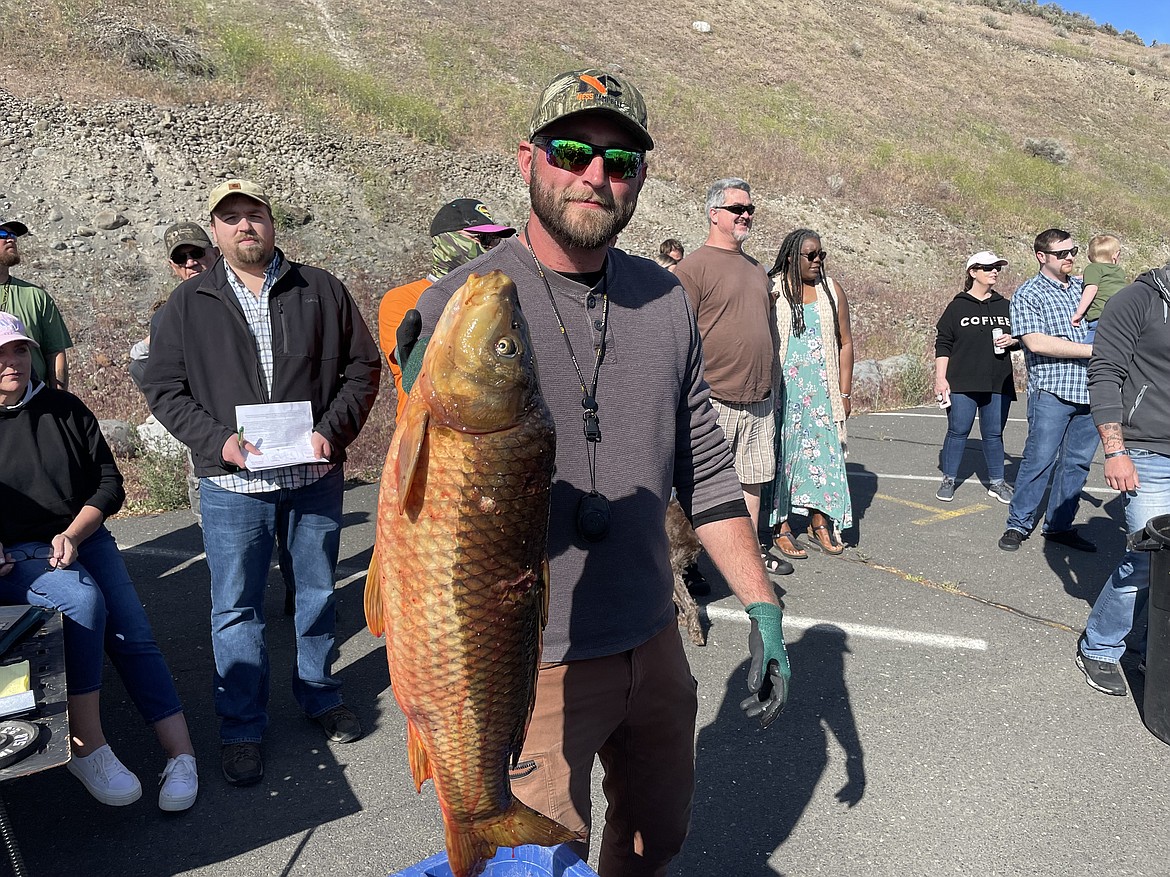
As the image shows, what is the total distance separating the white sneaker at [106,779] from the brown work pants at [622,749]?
2108mm

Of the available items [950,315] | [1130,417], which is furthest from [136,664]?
[950,315]

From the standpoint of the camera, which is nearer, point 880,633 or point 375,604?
point 375,604

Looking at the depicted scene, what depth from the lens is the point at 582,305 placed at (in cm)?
201

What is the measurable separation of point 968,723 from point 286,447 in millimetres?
3445

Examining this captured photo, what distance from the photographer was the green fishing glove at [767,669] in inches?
80.7

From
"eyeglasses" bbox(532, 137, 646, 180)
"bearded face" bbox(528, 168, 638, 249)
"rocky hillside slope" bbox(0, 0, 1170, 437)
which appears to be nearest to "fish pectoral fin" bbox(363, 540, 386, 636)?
"bearded face" bbox(528, 168, 638, 249)

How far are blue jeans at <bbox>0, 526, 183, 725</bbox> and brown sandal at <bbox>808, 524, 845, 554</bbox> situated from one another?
182 inches

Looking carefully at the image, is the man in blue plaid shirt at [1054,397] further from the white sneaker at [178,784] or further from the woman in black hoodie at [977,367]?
the white sneaker at [178,784]

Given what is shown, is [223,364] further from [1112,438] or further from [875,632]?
[1112,438]

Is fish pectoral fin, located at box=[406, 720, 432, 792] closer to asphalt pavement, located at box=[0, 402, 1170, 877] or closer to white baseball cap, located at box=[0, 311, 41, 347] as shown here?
asphalt pavement, located at box=[0, 402, 1170, 877]

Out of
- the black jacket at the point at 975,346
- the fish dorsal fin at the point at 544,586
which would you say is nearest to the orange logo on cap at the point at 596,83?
the fish dorsal fin at the point at 544,586

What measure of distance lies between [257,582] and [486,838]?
2.40 m

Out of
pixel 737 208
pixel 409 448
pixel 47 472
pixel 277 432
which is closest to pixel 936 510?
pixel 737 208

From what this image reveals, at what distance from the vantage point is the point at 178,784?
135 inches
